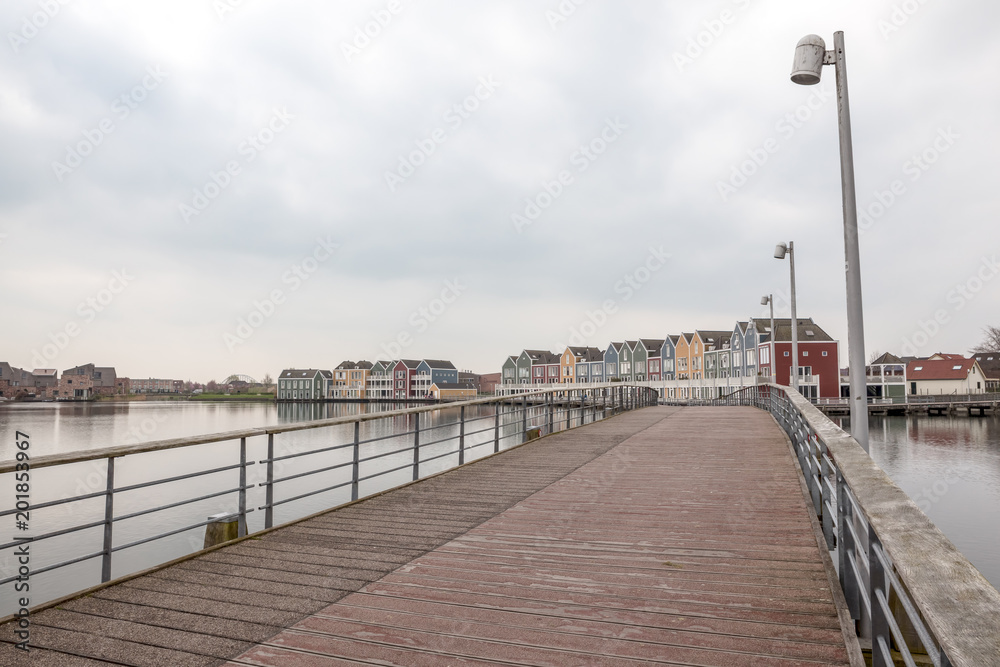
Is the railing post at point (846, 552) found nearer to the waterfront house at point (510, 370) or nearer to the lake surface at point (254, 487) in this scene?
the lake surface at point (254, 487)

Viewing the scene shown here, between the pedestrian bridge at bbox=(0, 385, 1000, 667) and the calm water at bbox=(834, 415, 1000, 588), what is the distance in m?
11.2

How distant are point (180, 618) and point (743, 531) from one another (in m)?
4.52

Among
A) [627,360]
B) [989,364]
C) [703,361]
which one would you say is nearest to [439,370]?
[627,360]

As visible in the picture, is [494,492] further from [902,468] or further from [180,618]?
[902,468]

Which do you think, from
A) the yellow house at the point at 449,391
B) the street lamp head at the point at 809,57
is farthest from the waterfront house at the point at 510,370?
the street lamp head at the point at 809,57

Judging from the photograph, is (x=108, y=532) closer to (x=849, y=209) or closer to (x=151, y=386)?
(x=849, y=209)

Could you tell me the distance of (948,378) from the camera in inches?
3135

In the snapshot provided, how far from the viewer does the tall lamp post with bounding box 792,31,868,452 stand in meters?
6.41

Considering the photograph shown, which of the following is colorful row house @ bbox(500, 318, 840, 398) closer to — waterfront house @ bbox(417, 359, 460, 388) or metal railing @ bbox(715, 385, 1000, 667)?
waterfront house @ bbox(417, 359, 460, 388)

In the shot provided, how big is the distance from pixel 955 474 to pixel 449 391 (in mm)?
91115

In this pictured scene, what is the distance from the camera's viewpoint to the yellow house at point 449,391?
11088 centimetres

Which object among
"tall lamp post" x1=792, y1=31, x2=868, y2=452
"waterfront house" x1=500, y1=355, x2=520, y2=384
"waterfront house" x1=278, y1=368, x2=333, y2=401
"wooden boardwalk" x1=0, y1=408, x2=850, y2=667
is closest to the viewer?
"wooden boardwalk" x1=0, y1=408, x2=850, y2=667

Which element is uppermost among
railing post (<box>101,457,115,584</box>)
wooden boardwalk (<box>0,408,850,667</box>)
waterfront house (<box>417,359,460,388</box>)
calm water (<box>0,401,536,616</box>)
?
waterfront house (<box>417,359,460,388</box>)

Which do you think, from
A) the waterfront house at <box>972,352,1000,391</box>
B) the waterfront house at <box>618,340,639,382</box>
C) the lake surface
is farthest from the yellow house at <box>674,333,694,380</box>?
the waterfront house at <box>972,352,1000,391</box>
